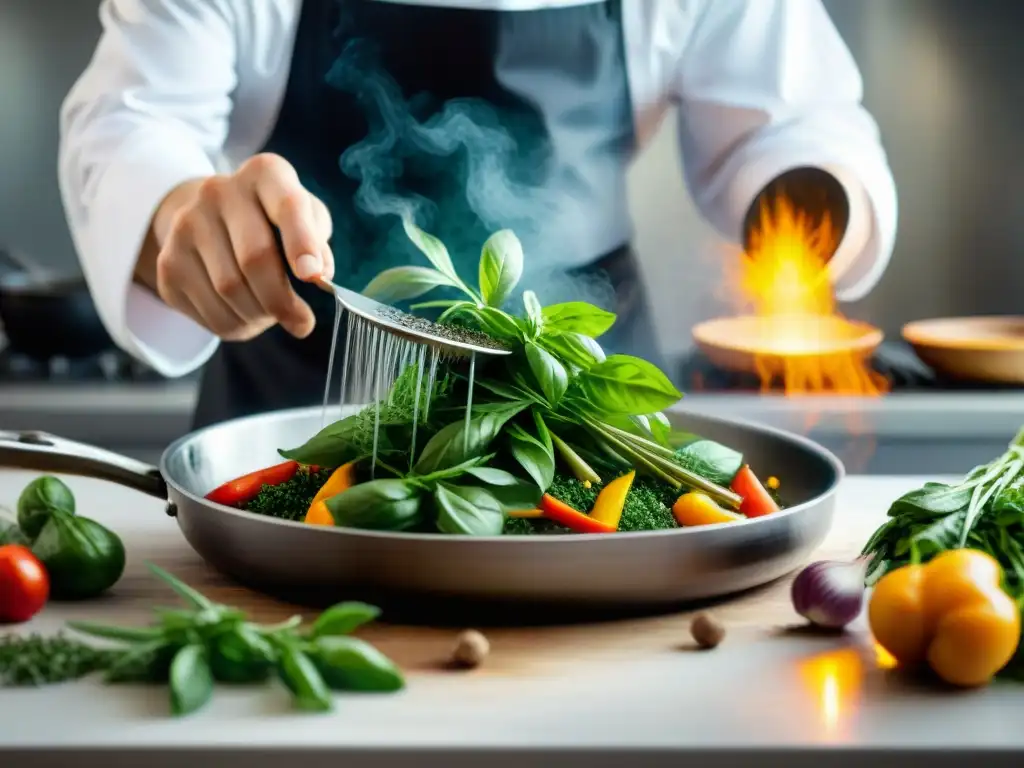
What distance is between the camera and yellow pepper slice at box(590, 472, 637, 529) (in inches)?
37.7

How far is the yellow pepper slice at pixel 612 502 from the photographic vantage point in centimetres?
96

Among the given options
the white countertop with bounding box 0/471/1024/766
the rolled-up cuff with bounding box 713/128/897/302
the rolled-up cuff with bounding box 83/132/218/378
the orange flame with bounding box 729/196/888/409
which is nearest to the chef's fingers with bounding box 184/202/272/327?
the rolled-up cuff with bounding box 83/132/218/378

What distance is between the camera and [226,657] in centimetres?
77

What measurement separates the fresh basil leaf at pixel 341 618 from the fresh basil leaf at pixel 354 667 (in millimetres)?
16

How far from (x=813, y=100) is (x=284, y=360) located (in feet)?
3.08

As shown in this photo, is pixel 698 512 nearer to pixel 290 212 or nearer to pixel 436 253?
pixel 436 253

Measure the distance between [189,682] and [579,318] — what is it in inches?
19.3

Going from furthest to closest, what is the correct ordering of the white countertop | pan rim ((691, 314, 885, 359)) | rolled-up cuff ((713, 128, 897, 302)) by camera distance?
pan rim ((691, 314, 885, 359))
rolled-up cuff ((713, 128, 897, 302))
the white countertop

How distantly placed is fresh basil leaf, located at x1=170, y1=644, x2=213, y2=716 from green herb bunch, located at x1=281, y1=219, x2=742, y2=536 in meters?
0.17

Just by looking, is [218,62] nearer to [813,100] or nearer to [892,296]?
[813,100]

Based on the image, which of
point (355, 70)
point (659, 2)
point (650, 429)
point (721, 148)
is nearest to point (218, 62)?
point (355, 70)

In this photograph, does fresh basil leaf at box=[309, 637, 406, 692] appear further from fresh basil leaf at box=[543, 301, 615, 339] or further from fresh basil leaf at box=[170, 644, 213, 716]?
fresh basil leaf at box=[543, 301, 615, 339]

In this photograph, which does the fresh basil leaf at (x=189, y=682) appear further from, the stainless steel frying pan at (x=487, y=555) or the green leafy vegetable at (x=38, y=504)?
the green leafy vegetable at (x=38, y=504)

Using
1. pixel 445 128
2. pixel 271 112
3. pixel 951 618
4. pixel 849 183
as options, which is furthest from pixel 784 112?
pixel 951 618
